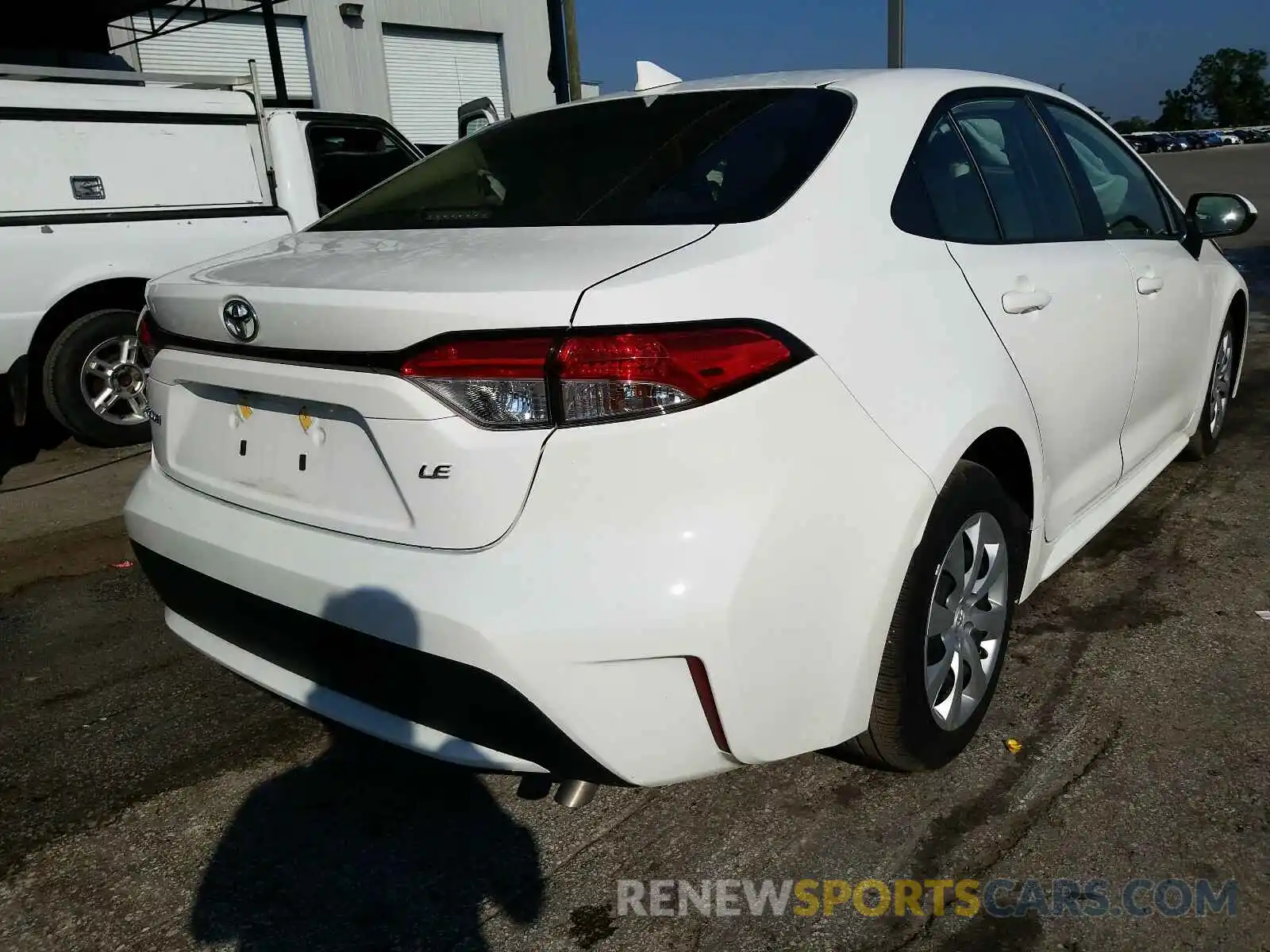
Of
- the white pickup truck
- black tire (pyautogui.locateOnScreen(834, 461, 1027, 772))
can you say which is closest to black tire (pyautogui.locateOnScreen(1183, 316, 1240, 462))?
black tire (pyautogui.locateOnScreen(834, 461, 1027, 772))

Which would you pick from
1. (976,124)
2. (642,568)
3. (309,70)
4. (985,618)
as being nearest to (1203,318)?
(976,124)

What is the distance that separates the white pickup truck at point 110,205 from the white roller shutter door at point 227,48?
8.28m

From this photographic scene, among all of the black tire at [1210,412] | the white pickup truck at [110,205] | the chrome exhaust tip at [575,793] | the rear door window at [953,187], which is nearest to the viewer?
the chrome exhaust tip at [575,793]

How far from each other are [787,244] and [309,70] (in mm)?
14716

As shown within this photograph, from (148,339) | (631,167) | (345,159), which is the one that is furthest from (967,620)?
(345,159)

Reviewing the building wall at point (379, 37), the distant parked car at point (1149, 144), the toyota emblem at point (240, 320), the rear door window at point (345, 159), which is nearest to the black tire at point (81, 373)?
the rear door window at point (345, 159)

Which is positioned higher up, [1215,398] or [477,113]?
[477,113]

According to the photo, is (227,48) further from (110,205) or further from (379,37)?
(110,205)

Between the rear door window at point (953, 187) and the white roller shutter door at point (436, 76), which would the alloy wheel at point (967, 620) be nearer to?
the rear door window at point (953, 187)

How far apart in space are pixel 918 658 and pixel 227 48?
48.9 ft

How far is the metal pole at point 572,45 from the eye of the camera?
10891 millimetres

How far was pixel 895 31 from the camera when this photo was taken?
5688 millimetres

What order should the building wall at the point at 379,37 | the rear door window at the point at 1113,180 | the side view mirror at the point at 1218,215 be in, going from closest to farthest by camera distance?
the rear door window at the point at 1113,180, the side view mirror at the point at 1218,215, the building wall at the point at 379,37

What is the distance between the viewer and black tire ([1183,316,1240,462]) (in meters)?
4.25
